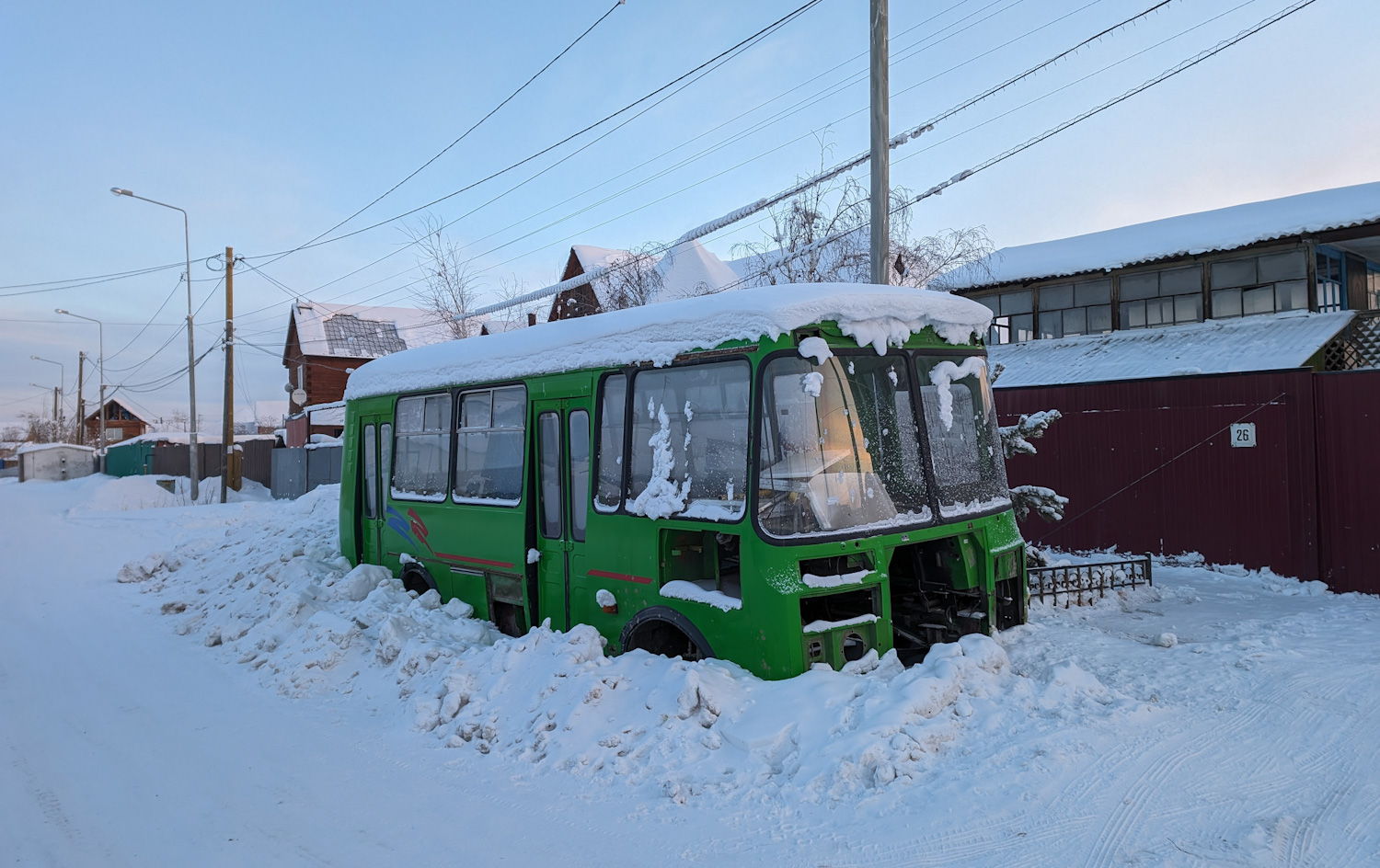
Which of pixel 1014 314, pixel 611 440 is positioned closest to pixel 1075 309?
pixel 1014 314

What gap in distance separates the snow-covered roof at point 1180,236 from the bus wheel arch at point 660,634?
1323 centimetres

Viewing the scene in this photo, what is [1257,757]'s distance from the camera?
15.8ft

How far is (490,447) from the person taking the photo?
8156 mm

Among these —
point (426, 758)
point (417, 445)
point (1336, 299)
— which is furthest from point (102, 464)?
point (1336, 299)

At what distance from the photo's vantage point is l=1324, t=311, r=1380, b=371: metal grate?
1280 centimetres

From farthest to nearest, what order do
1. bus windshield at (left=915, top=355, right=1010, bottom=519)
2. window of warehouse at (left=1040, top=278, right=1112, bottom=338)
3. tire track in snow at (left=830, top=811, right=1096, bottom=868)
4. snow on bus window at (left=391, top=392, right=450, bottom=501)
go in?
window of warehouse at (left=1040, top=278, right=1112, bottom=338), snow on bus window at (left=391, top=392, right=450, bottom=501), bus windshield at (left=915, top=355, right=1010, bottom=519), tire track in snow at (left=830, top=811, right=1096, bottom=868)

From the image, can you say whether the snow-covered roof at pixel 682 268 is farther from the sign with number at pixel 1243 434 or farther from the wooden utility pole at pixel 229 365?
the sign with number at pixel 1243 434

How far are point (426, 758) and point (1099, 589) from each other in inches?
298

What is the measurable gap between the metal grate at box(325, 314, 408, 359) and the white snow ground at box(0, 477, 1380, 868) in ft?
118

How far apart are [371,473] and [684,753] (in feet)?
22.1

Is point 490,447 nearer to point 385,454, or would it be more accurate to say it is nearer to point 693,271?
point 385,454

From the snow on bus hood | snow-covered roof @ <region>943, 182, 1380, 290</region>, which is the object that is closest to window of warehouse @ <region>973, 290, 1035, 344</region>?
snow-covered roof @ <region>943, 182, 1380, 290</region>

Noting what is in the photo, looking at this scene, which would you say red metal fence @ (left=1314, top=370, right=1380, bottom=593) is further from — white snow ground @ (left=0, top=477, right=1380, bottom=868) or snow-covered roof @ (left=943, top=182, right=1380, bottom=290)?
snow-covered roof @ (left=943, top=182, right=1380, bottom=290)

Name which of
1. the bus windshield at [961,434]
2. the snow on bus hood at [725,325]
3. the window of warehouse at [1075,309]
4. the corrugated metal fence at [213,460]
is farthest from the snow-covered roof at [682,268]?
the bus windshield at [961,434]
